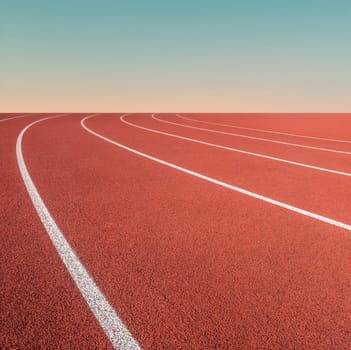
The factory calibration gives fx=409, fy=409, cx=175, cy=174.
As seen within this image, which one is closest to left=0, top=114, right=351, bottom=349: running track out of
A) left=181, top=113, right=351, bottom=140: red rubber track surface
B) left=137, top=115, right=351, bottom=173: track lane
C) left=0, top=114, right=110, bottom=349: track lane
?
left=0, top=114, right=110, bottom=349: track lane

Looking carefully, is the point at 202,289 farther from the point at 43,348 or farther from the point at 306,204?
the point at 306,204

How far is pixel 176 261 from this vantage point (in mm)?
4453

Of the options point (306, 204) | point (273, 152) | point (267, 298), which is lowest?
point (273, 152)

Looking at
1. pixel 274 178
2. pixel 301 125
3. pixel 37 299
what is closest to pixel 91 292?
pixel 37 299

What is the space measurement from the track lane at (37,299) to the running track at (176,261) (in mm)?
12

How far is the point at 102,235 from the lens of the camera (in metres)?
5.26

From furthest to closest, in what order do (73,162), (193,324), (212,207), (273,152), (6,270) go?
(273,152) < (73,162) < (212,207) < (6,270) < (193,324)

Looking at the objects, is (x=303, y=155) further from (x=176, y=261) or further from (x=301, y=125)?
(x=301, y=125)

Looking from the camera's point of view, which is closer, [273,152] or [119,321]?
[119,321]

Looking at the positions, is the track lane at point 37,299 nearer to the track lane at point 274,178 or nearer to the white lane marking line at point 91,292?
the white lane marking line at point 91,292

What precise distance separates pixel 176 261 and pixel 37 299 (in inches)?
58.9

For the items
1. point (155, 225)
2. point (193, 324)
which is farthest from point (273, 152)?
point (193, 324)

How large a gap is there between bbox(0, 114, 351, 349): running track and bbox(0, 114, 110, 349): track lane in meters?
0.01

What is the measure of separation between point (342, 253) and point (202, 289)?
1929mm
